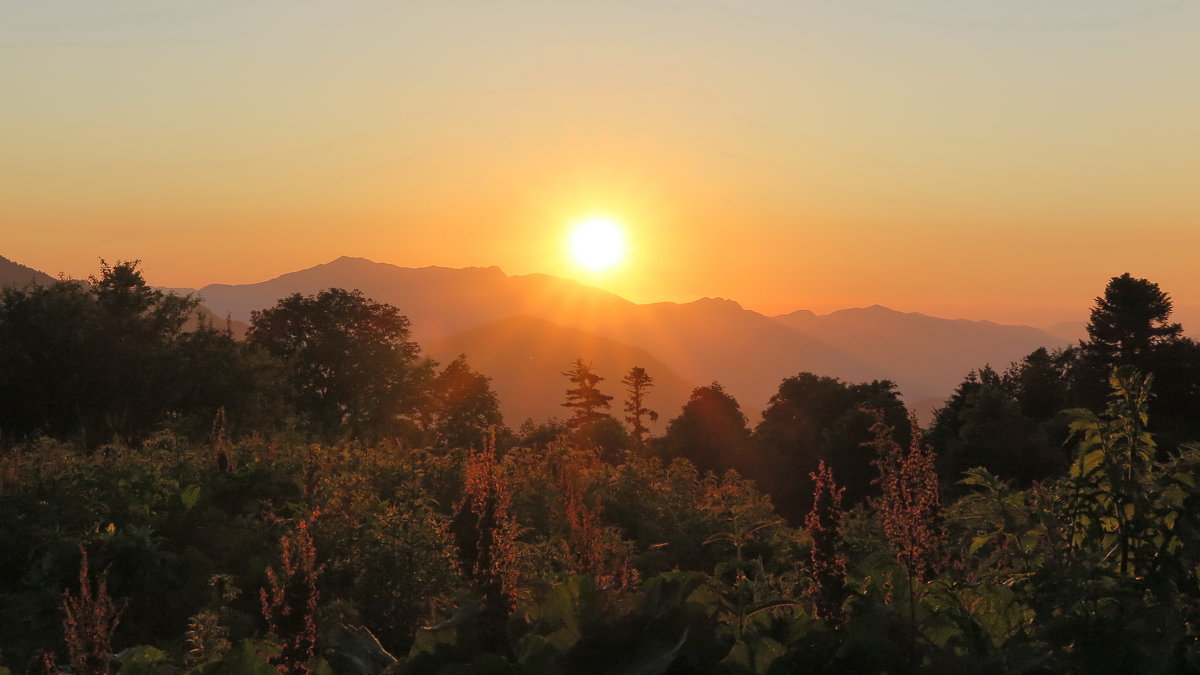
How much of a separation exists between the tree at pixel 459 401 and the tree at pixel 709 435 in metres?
11.1

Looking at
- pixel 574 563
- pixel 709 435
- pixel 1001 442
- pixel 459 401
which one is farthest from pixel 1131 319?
pixel 574 563

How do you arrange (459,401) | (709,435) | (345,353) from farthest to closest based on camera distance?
(709,435), (459,401), (345,353)

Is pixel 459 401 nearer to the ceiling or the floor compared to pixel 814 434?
nearer to the ceiling

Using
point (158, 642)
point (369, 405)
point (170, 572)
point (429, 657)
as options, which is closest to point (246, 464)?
point (170, 572)

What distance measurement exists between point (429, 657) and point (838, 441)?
158 ft

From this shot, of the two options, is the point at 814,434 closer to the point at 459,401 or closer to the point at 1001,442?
the point at 1001,442

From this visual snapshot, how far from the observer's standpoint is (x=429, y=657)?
2.75m

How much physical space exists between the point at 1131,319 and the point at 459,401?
3575cm

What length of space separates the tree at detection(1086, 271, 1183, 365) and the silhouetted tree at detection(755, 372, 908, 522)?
9.35 metres

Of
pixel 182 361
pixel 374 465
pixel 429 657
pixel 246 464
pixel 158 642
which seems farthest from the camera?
pixel 182 361

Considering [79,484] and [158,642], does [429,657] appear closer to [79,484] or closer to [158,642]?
[158,642]

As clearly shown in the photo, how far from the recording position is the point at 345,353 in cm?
4953

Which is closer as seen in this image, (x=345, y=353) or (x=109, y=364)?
(x=109, y=364)

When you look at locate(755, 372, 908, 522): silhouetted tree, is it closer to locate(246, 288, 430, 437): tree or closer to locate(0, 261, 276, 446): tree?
locate(246, 288, 430, 437): tree
